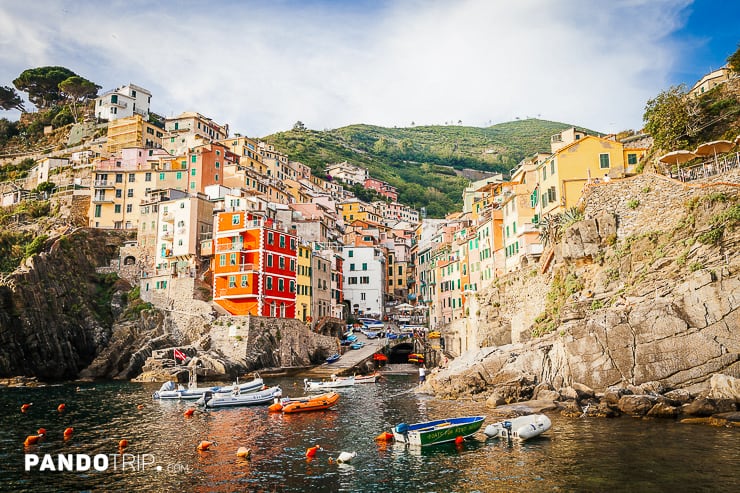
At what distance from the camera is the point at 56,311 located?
65.1 meters

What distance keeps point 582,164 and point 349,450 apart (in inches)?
1406

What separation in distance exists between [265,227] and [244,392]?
27.3 m

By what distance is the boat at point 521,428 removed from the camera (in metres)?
27.5

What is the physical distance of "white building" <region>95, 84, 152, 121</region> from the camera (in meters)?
113

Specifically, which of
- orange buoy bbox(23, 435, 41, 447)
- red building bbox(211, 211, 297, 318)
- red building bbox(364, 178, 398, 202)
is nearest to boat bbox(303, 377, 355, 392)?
red building bbox(211, 211, 297, 318)

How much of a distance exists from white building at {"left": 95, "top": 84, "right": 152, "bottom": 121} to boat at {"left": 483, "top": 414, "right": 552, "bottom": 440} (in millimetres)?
107499

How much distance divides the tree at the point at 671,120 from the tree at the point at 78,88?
119603 mm

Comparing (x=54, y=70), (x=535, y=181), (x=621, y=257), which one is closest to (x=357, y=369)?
(x=535, y=181)

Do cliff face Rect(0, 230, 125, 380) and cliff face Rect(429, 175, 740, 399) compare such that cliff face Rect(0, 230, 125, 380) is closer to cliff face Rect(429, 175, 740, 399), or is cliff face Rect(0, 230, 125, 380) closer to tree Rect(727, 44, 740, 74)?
cliff face Rect(429, 175, 740, 399)

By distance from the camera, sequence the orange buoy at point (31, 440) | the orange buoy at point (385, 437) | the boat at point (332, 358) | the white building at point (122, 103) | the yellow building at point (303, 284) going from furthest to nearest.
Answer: the white building at point (122, 103), the yellow building at point (303, 284), the boat at point (332, 358), the orange buoy at point (385, 437), the orange buoy at point (31, 440)

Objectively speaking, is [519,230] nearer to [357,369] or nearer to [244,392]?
[357,369]

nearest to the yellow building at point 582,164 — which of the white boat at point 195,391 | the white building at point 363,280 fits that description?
the white boat at point 195,391

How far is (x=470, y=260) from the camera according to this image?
243 ft

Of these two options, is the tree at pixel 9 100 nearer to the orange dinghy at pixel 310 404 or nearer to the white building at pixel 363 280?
the white building at pixel 363 280
